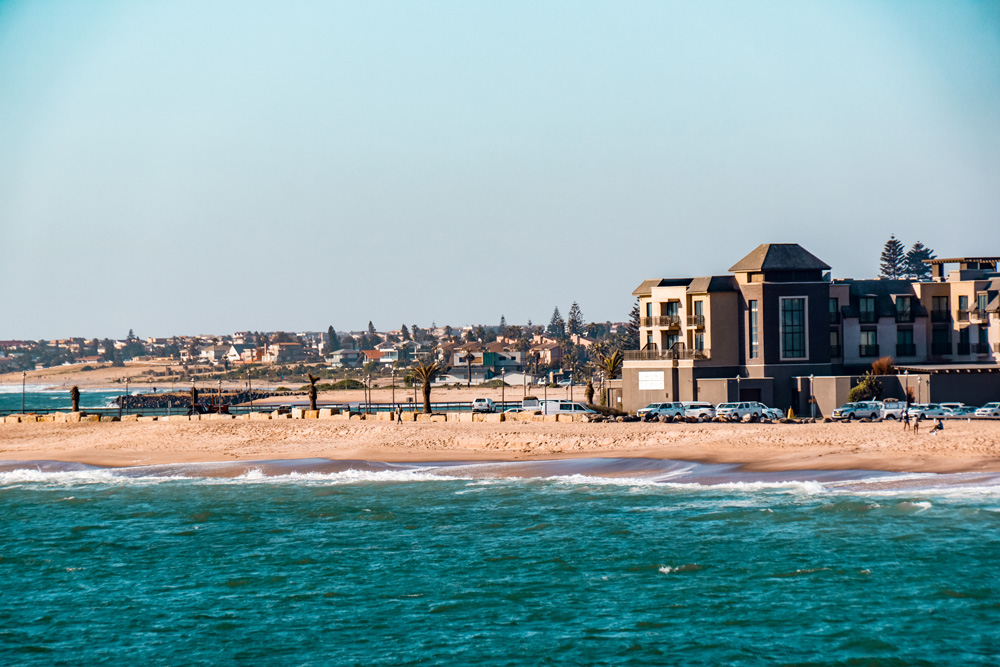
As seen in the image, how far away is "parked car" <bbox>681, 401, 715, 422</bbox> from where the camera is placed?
6594 cm

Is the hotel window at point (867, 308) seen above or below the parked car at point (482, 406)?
above

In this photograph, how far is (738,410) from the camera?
65.8m

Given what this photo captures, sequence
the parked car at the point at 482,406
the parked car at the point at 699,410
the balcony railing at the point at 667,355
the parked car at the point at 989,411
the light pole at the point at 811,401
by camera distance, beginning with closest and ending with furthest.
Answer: the parked car at the point at 989,411
the parked car at the point at 699,410
the light pole at the point at 811,401
the balcony railing at the point at 667,355
the parked car at the point at 482,406

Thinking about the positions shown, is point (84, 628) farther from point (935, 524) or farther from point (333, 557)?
point (935, 524)

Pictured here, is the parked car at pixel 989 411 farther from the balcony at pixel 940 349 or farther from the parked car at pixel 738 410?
the balcony at pixel 940 349

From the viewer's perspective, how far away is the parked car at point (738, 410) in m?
64.9

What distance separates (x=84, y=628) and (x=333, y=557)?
29.5 ft

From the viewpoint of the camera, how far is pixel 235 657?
2416 cm

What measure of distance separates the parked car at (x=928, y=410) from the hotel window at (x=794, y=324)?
11089 millimetres

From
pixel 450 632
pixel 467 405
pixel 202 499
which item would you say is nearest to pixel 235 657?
pixel 450 632

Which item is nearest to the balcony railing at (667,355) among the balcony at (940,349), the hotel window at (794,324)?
the hotel window at (794,324)

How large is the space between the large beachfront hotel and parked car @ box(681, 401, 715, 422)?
5.43m

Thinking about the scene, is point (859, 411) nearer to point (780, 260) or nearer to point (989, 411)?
point (989, 411)

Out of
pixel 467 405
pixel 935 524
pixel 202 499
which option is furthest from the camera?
pixel 467 405
